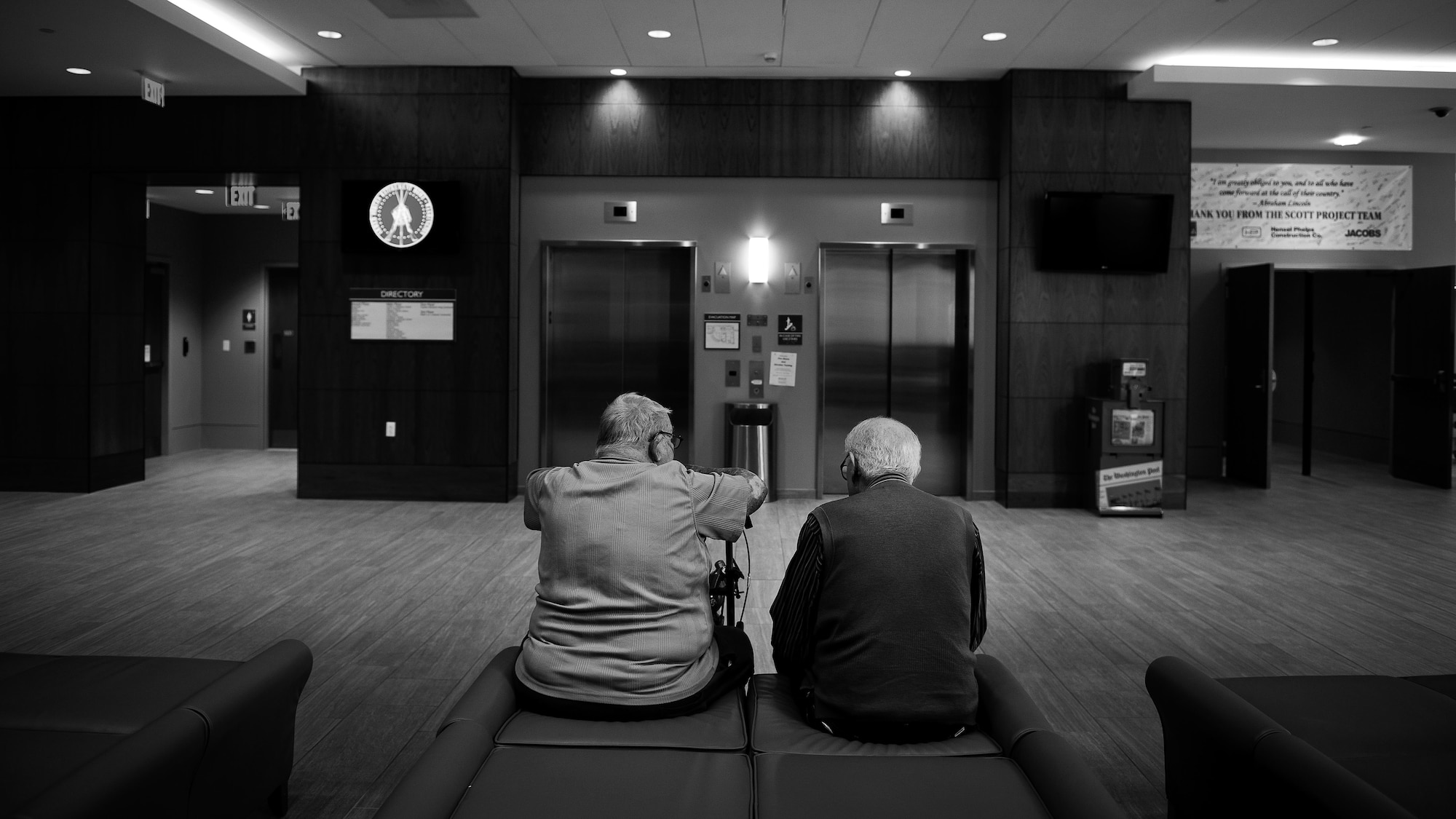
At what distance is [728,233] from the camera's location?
26.8ft

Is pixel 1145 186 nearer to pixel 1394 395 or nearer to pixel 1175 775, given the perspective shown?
pixel 1394 395

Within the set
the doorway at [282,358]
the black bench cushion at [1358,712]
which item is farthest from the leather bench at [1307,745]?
the doorway at [282,358]

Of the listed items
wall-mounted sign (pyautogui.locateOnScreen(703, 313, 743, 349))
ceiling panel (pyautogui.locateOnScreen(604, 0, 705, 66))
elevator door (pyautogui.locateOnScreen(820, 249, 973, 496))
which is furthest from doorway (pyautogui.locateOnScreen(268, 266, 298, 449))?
elevator door (pyautogui.locateOnScreen(820, 249, 973, 496))

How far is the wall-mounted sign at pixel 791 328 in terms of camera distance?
26.7 feet

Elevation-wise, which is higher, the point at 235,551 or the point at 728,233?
the point at 728,233

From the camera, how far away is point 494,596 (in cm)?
498

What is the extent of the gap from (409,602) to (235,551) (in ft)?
6.13

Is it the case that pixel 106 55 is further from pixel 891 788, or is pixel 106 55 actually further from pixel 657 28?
pixel 891 788

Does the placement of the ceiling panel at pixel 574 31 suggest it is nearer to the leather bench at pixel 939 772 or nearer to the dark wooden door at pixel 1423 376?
the leather bench at pixel 939 772

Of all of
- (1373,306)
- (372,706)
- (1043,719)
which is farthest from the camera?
(1373,306)

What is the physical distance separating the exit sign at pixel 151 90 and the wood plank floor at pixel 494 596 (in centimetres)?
314

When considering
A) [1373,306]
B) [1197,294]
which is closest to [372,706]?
[1197,294]

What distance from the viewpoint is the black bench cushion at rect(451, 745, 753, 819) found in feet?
6.20

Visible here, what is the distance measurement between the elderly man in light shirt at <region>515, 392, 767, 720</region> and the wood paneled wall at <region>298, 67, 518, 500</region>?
18.8ft
